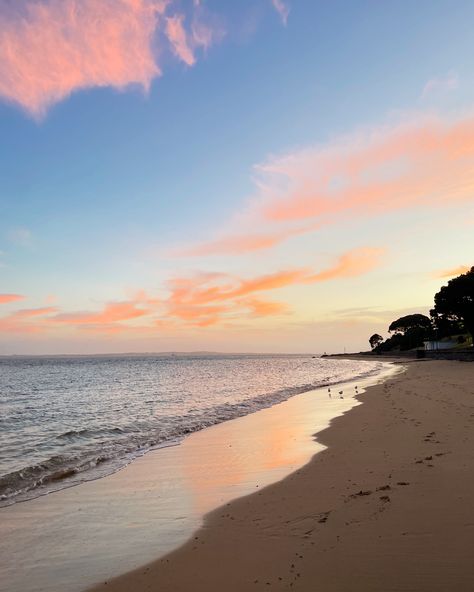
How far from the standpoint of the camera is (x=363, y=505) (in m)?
7.91

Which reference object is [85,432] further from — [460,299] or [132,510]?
[460,299]

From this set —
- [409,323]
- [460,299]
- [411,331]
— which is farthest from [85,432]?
[409,323]

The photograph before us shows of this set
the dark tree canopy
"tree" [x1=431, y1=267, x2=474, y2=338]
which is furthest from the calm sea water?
the dark tree canopy

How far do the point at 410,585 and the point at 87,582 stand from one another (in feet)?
13.5

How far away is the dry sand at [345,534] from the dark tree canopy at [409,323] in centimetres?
17162

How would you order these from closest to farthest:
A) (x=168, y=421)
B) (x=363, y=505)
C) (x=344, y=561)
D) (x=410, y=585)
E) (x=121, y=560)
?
1. (x=410, y=585)
2. (x=344, y=561)
3. (x=121, y=560)
4. (x=363, y=505)
5. (x=168, y=421)

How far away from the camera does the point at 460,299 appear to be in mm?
79875

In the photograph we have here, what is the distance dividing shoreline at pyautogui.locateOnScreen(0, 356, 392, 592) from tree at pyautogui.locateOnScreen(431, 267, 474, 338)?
72.4 m

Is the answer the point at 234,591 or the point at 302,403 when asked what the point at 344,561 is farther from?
the point at 302,403

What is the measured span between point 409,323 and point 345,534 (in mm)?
190799

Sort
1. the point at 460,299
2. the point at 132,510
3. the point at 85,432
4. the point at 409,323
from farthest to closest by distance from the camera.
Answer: the point at 409,323, the point at 460,299, the point at 85,432, the point at 132,510

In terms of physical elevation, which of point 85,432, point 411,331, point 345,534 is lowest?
point 85,432

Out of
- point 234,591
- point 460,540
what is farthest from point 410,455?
point 234,591

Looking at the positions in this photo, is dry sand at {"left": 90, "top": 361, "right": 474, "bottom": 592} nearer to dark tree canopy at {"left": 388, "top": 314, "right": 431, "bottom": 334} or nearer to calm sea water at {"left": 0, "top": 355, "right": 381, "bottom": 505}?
calm sea water at {"left": 0, "top": 355, "right": 381, "bottom": 505}
